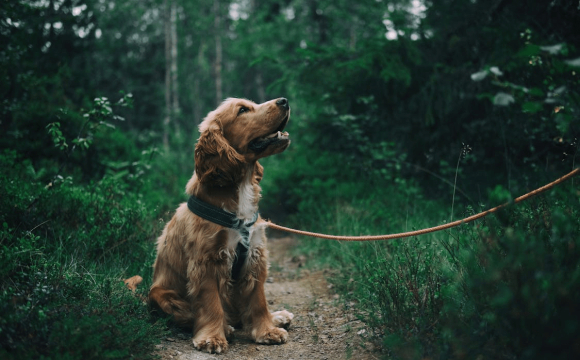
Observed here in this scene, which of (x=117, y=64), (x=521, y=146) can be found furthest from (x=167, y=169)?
(x=117, y=64)

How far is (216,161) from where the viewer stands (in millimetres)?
3191

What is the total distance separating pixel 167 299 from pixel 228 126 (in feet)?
4.86

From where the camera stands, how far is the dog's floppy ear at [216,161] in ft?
10.5

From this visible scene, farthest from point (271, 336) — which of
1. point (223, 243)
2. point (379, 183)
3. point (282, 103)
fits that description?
point (379, 183)

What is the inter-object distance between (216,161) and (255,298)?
1153mm

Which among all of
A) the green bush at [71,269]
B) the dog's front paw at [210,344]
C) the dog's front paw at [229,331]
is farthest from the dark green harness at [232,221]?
the green bush at [71,269]

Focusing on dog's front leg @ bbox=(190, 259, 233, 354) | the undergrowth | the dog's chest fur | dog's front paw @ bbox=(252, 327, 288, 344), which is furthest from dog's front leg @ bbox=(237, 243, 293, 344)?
the undergrowth

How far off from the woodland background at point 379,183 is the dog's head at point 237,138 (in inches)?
47.8

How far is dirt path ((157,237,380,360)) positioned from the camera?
9.40ft

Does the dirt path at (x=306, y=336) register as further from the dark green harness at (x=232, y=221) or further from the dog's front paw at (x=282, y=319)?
the dark green harness at (x=232, y=221)

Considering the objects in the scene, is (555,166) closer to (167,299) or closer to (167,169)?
(167,299)

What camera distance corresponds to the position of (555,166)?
4.77 m

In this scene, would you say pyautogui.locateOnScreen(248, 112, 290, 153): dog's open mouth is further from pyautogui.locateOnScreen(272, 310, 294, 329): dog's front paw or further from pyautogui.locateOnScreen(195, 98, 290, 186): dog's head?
pyautogui.locateOnScreen(272, 310, 294, 329): dog's front paw

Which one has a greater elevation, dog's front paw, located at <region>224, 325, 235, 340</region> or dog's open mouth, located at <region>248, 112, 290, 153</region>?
dog's open mouth, located at <region>248, 112, 290, 153</region>
